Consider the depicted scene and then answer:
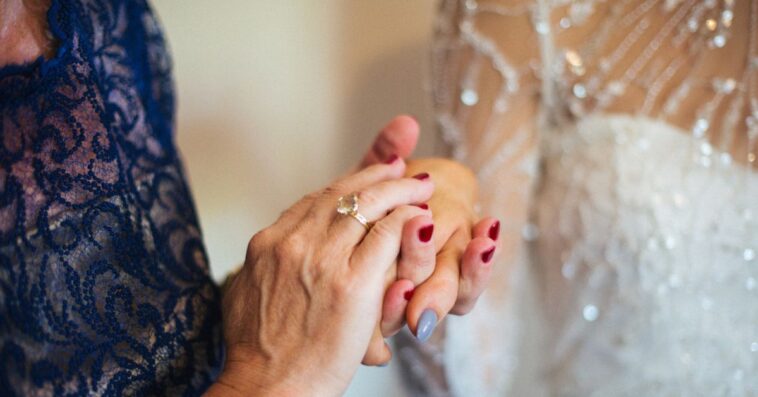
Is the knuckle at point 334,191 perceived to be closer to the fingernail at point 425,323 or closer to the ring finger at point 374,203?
the ring finger at point 374,203

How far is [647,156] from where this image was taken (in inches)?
34.8

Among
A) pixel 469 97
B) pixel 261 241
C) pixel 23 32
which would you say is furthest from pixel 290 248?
pixel 469 97

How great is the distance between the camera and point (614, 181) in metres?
0.90

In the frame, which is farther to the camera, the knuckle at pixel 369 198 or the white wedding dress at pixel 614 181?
the white wedding dress at pixel 614 181

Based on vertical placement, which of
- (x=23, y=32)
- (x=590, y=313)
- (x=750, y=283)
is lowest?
(x=590, y=313)

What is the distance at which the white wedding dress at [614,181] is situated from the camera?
0.85 meters

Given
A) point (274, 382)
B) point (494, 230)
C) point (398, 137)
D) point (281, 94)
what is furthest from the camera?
point (281, 94)

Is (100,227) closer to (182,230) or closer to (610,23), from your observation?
(182,230)

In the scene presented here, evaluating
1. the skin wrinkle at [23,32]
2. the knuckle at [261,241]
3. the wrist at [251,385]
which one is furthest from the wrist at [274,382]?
the skin wrinkle at [23,32]

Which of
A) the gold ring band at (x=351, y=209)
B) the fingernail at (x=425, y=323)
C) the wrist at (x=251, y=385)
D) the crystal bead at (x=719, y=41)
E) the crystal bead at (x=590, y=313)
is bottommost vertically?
the crystal bead at (x=590, y=313)

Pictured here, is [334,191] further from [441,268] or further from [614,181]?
[614,181]

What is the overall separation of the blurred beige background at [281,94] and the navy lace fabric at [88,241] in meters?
0.53

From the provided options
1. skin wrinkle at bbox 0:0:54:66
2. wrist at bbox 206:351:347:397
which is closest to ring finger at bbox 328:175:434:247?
wrist at bbox 206:351:347:397

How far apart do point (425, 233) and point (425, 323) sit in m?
0.08
